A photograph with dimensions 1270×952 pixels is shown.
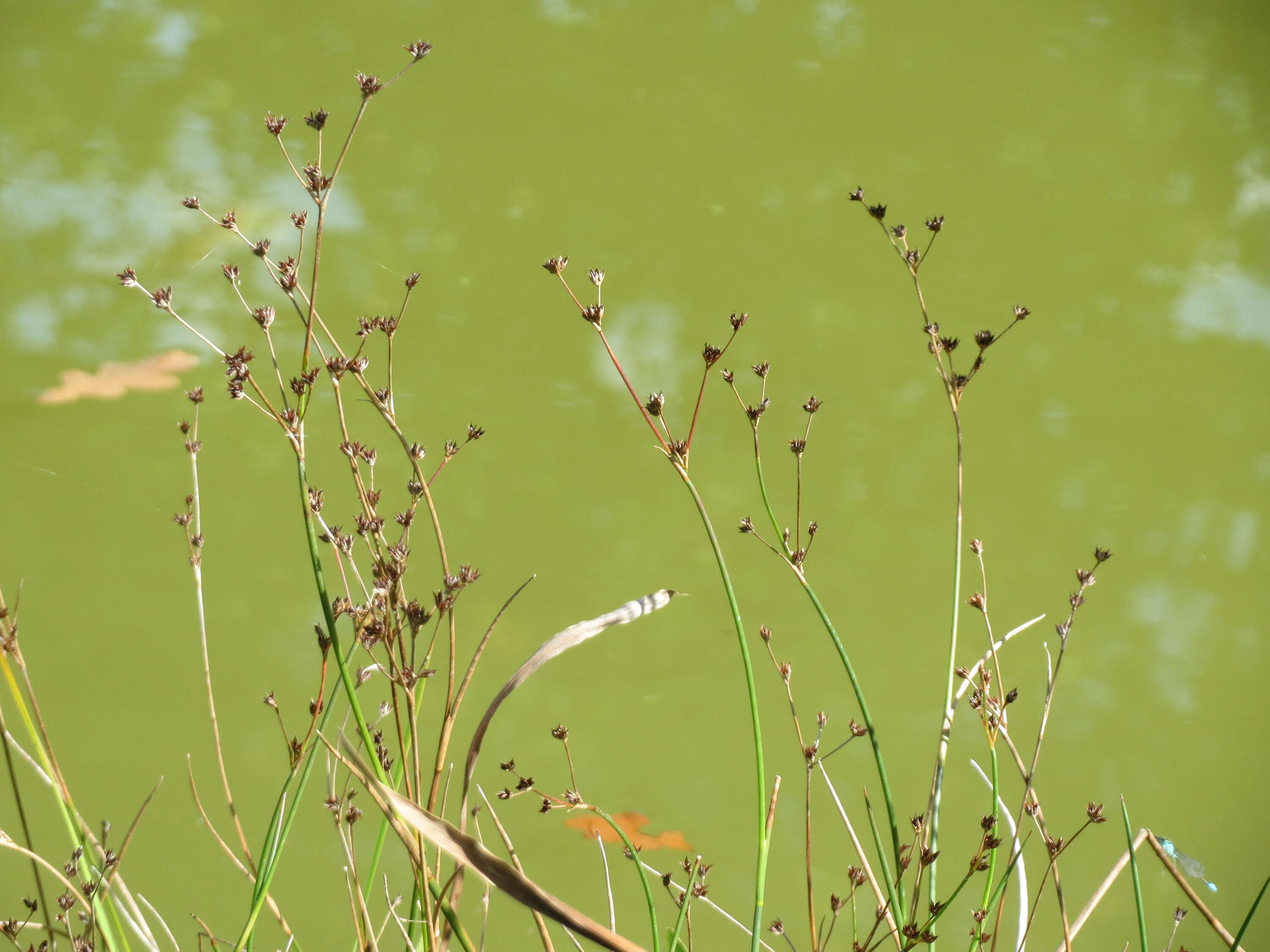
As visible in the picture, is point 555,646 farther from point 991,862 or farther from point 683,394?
point 683,394

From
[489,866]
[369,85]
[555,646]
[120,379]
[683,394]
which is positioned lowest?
[489,866]

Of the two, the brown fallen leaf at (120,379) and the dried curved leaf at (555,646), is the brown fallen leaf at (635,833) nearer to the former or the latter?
the dried curved leaf at (555,646)

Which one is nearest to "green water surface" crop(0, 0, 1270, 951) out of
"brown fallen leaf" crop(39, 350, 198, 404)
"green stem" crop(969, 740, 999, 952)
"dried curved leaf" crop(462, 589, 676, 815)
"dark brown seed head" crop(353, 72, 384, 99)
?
"brown fallen leaf" crop(39, 350, 198, 404)

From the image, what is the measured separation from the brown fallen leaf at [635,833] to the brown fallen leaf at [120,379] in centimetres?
78

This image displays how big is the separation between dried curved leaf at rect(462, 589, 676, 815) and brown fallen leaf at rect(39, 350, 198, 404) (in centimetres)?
96

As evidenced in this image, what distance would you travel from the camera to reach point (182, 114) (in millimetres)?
1446

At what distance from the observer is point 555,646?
53 cm

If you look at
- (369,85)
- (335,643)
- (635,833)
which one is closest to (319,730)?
(335,643)

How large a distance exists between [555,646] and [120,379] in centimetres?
102

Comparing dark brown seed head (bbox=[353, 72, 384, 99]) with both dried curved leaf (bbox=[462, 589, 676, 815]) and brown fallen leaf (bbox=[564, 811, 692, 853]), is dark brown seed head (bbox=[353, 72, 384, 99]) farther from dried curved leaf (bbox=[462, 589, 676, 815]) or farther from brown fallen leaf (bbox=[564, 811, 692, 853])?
brown fallen leaf (bbox=[564, 811, 692, 853])

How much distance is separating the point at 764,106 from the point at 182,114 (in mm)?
863

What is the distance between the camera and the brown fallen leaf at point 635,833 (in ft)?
3.59

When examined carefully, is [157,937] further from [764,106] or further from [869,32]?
[869,32]

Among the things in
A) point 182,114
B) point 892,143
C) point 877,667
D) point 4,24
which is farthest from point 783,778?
point 4,24
